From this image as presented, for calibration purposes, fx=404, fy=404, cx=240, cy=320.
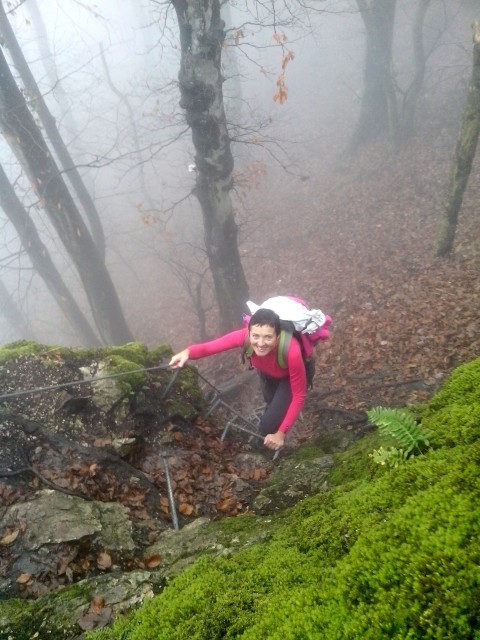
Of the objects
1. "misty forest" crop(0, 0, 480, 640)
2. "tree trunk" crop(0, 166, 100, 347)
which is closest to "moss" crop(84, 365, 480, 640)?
"misty forest" crop(0, 0, 480, 640)

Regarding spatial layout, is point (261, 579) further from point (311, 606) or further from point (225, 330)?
point (225, 330)

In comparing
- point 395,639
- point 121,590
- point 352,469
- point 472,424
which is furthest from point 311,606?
point 352,469

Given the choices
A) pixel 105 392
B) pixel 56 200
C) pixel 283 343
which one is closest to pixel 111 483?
pixel 105 392

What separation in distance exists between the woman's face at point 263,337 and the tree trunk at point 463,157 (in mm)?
6090

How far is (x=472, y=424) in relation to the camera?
6.74ft

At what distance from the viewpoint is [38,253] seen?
38.6 ft

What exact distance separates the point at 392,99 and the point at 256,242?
7.08m

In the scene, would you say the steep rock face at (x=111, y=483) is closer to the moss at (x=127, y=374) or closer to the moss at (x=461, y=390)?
the moss at (x=127, y=374)

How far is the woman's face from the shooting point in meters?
3.93

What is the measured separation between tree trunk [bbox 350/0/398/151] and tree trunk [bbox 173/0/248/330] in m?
10.4

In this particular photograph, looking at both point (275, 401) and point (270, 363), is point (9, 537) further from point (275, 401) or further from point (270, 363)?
point (275, 401)

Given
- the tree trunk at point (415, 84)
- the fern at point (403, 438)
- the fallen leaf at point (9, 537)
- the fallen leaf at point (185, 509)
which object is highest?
the tree trunk at point (415, 84)

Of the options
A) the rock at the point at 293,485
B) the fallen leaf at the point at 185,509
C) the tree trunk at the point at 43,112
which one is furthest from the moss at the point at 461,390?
the tree trunk at the point at 43,112

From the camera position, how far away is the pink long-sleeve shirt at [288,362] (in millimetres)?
4184
